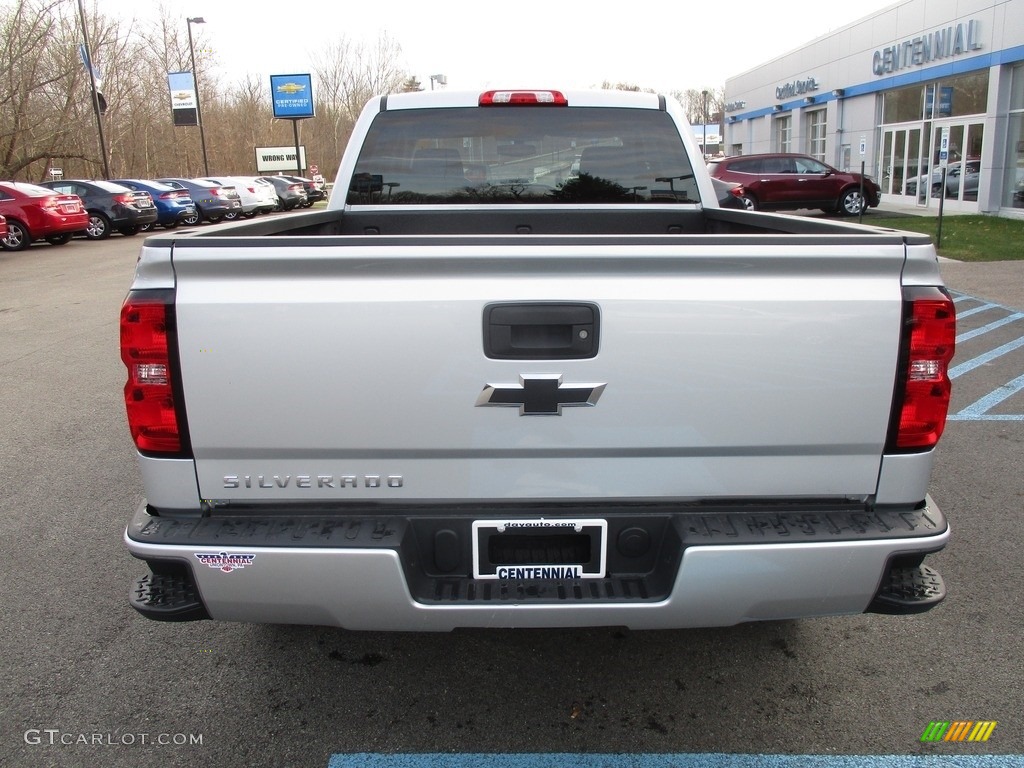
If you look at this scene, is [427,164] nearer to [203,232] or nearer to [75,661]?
[203,232]

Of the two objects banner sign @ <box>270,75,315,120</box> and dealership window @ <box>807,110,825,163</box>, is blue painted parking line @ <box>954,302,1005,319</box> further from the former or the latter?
banner sign @ <box>270,75,315,120</box>

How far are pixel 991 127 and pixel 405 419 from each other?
2275 cm

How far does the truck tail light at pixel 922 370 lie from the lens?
2172 mm

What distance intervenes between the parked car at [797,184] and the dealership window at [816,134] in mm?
9720

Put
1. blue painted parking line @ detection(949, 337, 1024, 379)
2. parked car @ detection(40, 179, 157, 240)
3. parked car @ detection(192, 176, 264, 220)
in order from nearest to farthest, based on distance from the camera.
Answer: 1. blue painted parking line @ detection(949, 337, 1024, 379)
2. parked car @ detection(40, 179, 157, 240)
3. parked car @ detection(192, 176, 264, 220)

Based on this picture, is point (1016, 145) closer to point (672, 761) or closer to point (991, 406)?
point (991, 406)

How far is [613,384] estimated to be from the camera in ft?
7.20

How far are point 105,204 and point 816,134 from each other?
26.1 meters

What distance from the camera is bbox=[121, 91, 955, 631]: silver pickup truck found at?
217 cm

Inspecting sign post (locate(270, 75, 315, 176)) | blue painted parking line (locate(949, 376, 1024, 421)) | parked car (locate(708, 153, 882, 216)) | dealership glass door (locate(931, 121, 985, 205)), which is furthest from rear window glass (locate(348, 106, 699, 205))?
sign post (locate(270, 75, 315, 176))

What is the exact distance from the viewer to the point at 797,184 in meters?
22.4

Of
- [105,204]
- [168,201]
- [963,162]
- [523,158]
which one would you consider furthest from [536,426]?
[168,201]

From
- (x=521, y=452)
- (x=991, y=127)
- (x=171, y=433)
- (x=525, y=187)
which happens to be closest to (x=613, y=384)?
(x=521, y=452)

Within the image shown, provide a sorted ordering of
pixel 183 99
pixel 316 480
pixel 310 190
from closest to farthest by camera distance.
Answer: pixel 316 480, pixel 310 190, pixel 183 99
